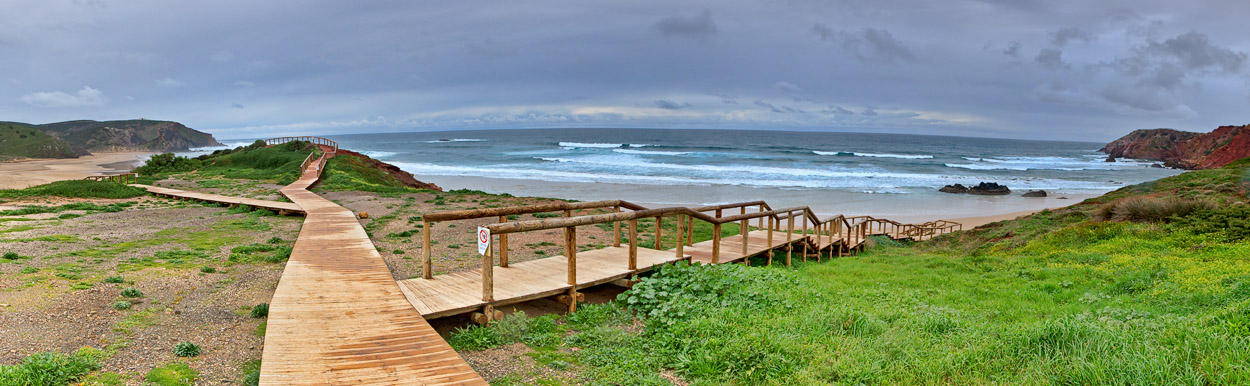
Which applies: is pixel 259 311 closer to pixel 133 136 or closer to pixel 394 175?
pixel 394 175

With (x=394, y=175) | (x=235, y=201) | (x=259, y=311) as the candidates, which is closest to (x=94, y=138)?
(x=394, y=175)

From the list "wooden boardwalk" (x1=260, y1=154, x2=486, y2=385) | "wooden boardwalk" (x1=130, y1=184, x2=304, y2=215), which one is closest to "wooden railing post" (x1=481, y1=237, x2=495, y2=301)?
"wooden boardwalk" (x1=260, y1=154, x2=486, y2=385)

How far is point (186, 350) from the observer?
484cm

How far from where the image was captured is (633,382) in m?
4.38

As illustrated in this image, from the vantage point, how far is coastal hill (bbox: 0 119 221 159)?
6294 centimetres

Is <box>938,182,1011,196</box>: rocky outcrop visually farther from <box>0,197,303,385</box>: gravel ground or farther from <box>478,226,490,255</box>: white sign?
<box>0,197,303,385</box>: gravel ground

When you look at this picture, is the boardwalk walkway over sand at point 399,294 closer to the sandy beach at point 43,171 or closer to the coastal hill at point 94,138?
the sandy beach at point 43,171

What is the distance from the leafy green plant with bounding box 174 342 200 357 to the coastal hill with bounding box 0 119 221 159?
7785cm

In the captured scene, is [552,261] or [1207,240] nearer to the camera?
[552,261]

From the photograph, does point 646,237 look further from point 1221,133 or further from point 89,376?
point 1221,133

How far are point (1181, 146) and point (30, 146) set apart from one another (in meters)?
144

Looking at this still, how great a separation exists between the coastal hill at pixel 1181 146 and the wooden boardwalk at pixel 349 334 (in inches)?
2707

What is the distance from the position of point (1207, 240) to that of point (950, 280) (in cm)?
458

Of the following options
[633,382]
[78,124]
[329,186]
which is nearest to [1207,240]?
[633,382]
